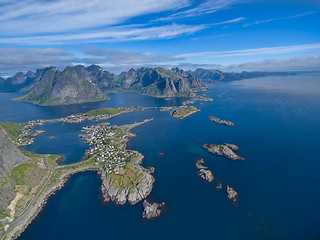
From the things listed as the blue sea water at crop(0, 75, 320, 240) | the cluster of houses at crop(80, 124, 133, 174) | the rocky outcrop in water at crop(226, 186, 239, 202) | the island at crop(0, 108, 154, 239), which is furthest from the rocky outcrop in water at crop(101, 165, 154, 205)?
the rocky outcrop in water at crop(226, 186, 239, 202)

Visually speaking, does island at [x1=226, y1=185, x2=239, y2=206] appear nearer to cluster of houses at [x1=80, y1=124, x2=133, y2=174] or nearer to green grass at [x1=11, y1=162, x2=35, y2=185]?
cluster of houses at [x1=80, y1=124, x2=133, y2=174]

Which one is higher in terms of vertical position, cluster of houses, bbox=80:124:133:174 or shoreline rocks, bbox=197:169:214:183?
shoreline rocks, bbox=197:169:214:183

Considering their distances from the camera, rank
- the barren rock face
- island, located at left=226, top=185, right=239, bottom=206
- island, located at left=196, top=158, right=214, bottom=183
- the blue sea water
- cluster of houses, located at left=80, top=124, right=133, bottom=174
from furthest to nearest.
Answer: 1. cluster of houses, located at left=80, top=124, right=133, bottom=174
2. island, located at left=196, top=158, right=214, bottom=183
3. the barren rock face
4. island, located at left=226, top=185, right=239, bottom=206
5. the blue sea water

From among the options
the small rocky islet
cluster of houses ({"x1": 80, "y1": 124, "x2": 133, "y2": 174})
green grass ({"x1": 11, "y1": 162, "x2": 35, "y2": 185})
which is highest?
green grass ({"x1": 11, "y1": 162, "x2": 35, "y2": 185})

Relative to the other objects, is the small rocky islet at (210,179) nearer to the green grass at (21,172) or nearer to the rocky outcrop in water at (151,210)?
the rocky outcrop in water at (151,210)

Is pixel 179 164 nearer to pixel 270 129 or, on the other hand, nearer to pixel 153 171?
pixel 153 171

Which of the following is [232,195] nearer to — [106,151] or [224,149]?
[224,149]
